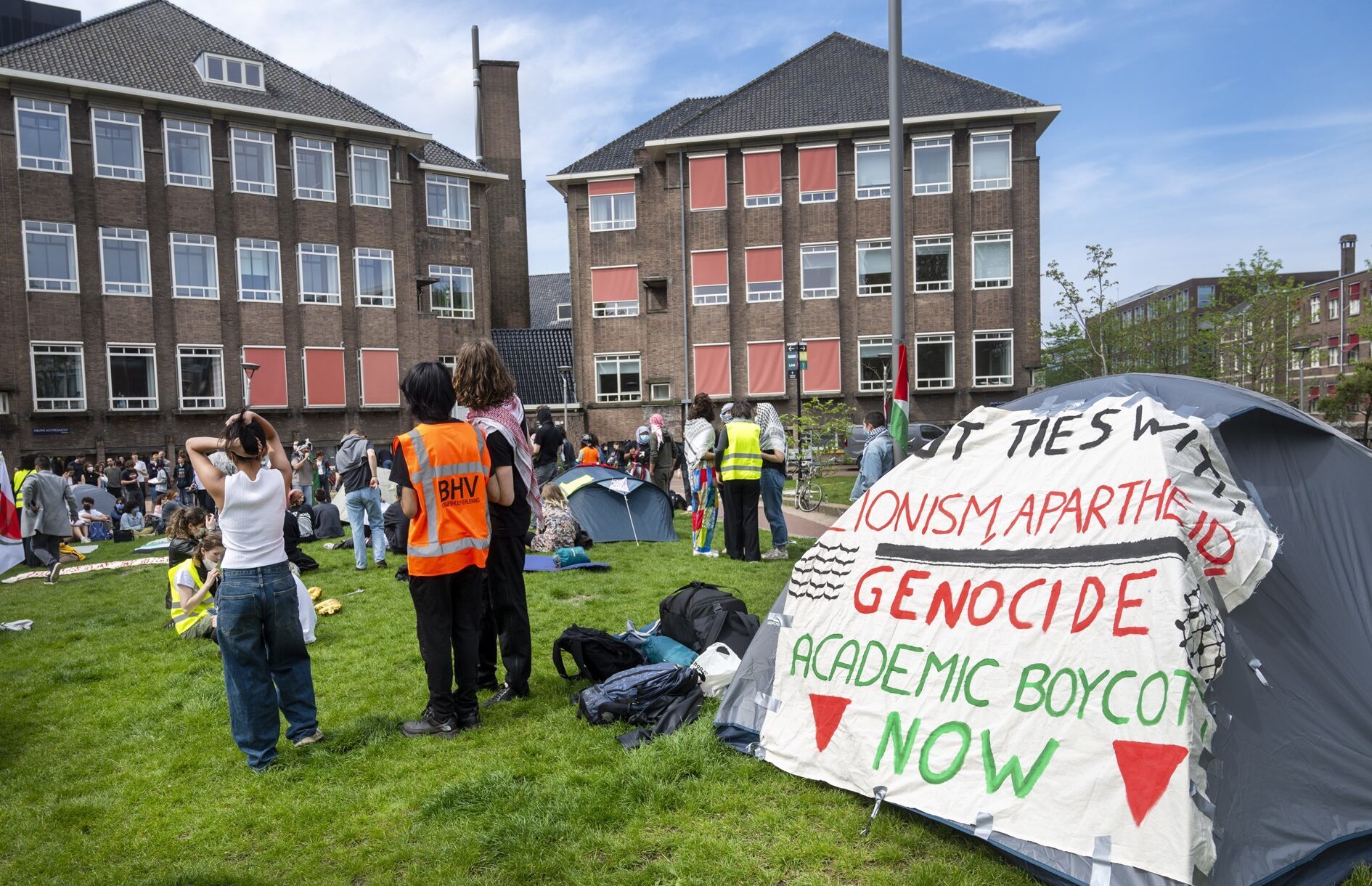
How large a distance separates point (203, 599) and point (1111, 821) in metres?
7.40

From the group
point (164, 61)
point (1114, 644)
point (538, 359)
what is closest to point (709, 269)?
point (538, 359)

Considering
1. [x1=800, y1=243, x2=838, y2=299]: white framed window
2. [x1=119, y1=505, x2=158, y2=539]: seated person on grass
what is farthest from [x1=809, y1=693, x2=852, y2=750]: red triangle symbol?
[x1=800, y1=243, x2=838, y2=299]: white framed window

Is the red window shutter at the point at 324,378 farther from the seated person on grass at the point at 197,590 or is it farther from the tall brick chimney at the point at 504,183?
the seated person on grass at the point at 197,590

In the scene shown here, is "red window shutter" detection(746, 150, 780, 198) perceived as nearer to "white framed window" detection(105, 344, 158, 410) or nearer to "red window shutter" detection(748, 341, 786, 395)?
"red window shutter" detection(748, 341, 786, 395)

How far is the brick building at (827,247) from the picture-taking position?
32.2m

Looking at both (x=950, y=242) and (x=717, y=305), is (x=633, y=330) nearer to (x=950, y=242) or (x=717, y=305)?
(x=717, y=305)

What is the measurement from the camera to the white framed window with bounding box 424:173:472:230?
33.8m

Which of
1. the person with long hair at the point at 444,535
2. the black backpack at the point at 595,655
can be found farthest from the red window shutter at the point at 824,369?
Answer: the person with long hair at the point at 444,535

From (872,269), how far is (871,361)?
3.54m

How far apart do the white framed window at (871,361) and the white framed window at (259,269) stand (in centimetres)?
2128

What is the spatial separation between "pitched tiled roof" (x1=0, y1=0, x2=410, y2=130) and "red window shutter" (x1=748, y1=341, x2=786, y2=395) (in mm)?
15738

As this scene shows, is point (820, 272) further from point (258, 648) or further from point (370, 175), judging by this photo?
point (258, 648)

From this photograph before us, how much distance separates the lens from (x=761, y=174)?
3328 centimetres

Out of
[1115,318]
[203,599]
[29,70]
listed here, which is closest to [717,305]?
[1115,318]
